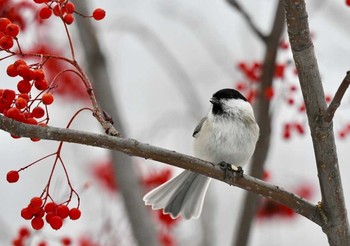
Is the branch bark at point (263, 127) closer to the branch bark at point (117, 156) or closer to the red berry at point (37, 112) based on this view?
the branch bark at point (117, 156)

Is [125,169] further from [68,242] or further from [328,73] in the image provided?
[328,73]

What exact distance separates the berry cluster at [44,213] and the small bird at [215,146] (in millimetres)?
710

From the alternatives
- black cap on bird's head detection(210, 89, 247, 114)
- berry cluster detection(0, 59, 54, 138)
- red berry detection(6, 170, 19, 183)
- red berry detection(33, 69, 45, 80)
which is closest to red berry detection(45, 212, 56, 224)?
red berry detection(6, 170, 19, 183)

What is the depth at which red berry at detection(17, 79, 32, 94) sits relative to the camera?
1.44m

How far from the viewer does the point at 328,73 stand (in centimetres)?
552

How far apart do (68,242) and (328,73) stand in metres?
3.89

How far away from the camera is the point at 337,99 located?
4.88 ft

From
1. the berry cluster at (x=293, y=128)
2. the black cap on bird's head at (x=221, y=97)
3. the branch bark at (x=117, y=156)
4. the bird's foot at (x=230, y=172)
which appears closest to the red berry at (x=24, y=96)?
the bird's foot at (x=230, y=172)

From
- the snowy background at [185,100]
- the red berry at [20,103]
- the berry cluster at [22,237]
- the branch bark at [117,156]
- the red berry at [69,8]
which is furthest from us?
the snowy background at [185,100]

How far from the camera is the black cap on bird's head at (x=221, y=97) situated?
8.36 feet

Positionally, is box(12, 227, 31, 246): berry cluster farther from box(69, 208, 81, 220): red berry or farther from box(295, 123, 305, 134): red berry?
box(295, 123, 305, 134): red berry

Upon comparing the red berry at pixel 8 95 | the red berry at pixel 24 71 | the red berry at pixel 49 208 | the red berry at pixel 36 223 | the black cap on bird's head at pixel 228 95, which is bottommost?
the red berry at pixel 36 223

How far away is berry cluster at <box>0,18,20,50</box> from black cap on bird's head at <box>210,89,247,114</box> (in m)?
1.20

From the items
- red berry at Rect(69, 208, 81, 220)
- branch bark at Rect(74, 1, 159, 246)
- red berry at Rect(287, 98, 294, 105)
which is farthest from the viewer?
branch bark at Rect(74, 1, 159, 246)
